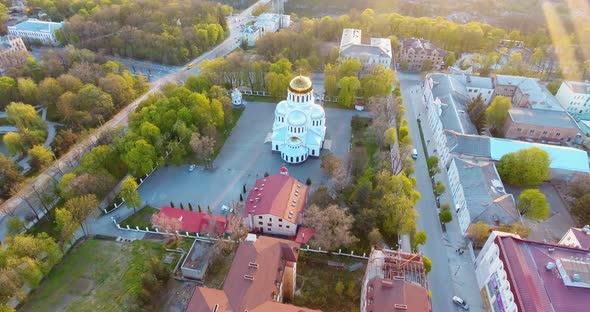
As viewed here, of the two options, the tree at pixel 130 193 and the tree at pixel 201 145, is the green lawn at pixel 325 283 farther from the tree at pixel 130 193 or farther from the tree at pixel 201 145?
the tree at pixel 130 193

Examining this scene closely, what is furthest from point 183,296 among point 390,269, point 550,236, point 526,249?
point 550,236

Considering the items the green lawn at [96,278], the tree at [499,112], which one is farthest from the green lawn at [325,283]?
the tree at [499,112]

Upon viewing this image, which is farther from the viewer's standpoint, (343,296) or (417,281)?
(343,296)

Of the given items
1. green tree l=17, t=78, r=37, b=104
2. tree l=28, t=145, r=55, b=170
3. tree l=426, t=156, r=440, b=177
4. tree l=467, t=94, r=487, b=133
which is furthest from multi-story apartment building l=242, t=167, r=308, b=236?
green tree l=17, t=78, r=37, b=104

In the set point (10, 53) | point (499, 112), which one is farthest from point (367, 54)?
point (10, 53)

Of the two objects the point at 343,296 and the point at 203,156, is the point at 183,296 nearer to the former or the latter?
the point at 343,296

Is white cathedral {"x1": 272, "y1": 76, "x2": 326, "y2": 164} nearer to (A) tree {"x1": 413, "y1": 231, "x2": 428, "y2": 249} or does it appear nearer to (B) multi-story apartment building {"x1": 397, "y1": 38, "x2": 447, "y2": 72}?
(A) tree {"x1": 413, "y1": 231, "x2": 428, "y2": 249}
